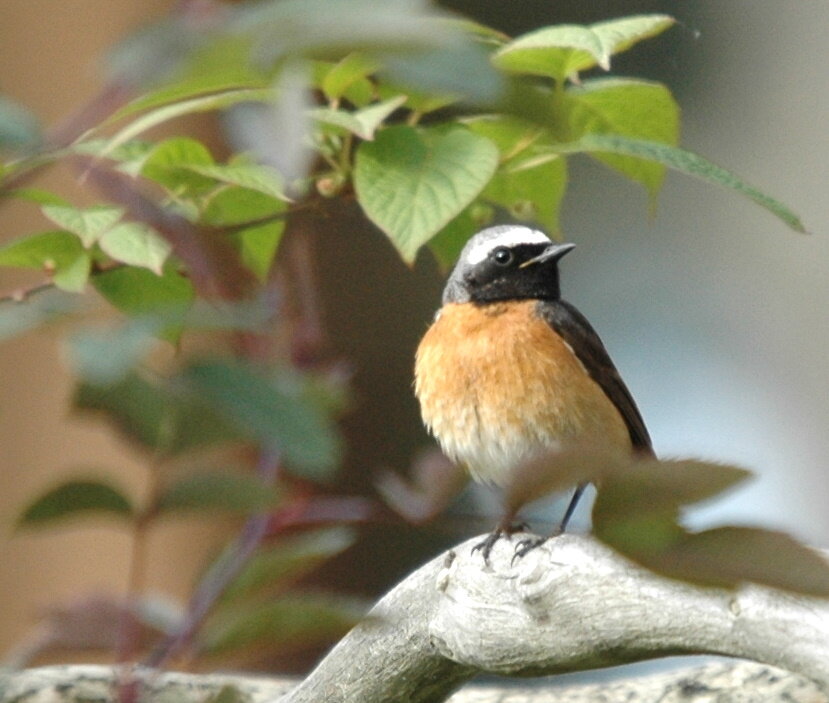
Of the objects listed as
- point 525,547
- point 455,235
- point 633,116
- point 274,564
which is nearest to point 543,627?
point 525,547

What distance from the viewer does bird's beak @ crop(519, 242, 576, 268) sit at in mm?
2123

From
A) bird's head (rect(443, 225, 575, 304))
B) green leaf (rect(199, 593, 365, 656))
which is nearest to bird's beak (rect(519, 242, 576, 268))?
bird's head (rect(443, 225, 575, 304))

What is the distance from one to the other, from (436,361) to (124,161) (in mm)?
1099

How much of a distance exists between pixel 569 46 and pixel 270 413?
25.9 inches

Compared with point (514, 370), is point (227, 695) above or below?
above

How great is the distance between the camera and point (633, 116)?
1.19m

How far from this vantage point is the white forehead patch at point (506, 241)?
221 centimetres

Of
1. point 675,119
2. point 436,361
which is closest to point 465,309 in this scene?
point 436,361

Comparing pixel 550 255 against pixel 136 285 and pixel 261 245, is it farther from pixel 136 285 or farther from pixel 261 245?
pixel 136 285

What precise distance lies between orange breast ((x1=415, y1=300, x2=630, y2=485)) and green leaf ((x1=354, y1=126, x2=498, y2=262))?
88 cm

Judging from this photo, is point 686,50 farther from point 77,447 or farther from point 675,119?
point 675,119

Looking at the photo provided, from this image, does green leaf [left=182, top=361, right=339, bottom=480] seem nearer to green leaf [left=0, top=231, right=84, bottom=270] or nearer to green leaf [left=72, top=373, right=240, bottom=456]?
green leaf [left=72, top=373, right=240, bottom=456]

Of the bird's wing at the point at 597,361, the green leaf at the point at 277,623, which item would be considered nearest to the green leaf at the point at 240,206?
the green leaf at the point at 277,623

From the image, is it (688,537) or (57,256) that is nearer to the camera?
(688,537)
